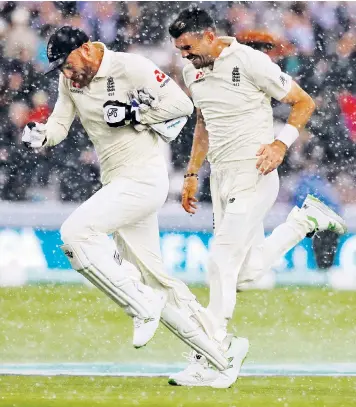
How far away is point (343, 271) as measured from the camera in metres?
10.5

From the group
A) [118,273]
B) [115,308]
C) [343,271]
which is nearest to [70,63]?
[118,273]

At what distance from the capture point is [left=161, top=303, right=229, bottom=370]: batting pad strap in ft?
20.8

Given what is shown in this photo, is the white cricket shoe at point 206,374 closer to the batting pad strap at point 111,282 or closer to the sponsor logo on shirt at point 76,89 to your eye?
the batting pad strap at point 111,282

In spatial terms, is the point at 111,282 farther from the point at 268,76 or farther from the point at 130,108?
the point at 268,76

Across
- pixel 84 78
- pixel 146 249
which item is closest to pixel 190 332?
pixel 146 249

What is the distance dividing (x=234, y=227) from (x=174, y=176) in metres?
4.49

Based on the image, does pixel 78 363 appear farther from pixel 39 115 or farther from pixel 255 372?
pixel 39 115

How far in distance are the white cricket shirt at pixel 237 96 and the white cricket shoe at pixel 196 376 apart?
1171mm

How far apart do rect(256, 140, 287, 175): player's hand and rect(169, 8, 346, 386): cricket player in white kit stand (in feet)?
0.27

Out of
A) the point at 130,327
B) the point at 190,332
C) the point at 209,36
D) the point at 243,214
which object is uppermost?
the point at 209,36

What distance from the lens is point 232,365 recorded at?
6617 mm

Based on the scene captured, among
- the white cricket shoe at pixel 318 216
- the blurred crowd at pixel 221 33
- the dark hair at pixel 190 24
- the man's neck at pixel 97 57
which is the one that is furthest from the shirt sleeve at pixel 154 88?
the blurred crowd at pixel 221 33

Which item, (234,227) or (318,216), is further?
(318,216)

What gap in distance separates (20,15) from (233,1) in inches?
80.4
